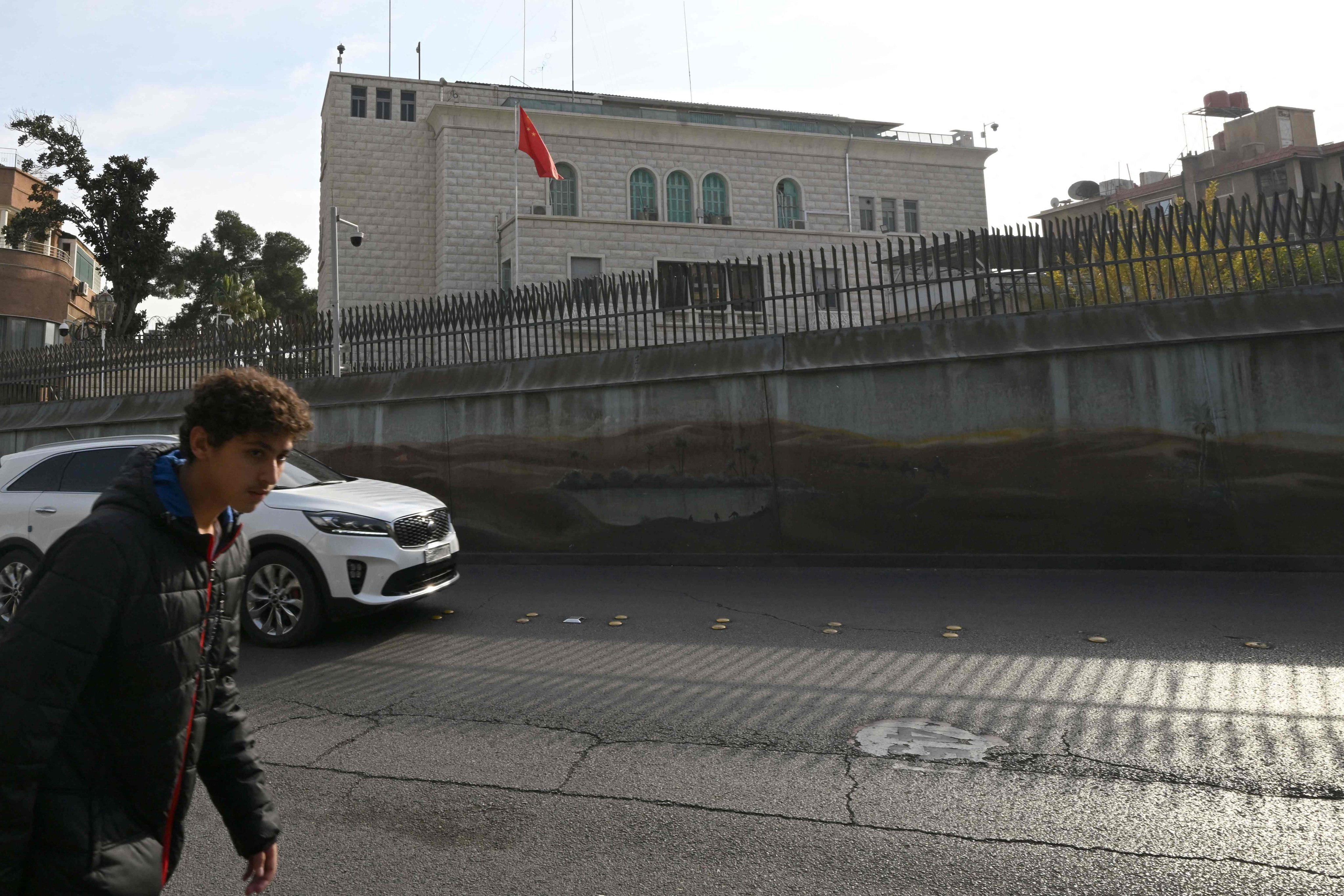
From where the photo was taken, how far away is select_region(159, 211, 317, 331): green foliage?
48.3 meters

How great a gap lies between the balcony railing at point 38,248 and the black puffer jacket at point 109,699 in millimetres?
36397

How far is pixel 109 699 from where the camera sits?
162cm

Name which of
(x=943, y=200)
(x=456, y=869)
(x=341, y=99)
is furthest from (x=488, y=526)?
(x=943, y=200)

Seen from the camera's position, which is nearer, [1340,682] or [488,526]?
[1340,682]

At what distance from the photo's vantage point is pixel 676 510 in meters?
11.0

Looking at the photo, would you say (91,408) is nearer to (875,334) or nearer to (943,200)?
(875,334)

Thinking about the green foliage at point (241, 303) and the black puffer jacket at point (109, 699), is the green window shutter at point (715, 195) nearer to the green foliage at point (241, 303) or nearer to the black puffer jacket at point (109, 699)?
the green foliage at point (241, 303)

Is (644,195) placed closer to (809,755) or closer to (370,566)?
(370,566)

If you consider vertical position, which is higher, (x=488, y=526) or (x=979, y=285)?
(x=979, y=285)

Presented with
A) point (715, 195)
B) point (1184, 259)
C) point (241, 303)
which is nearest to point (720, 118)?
point (715, 195)

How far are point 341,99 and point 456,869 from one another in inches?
1476

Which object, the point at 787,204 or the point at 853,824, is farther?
the point at 787,204

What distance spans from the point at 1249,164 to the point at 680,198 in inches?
1321

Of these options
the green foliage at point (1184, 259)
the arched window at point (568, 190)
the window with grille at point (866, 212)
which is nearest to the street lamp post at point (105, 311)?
the arched window at point (568, 190)
